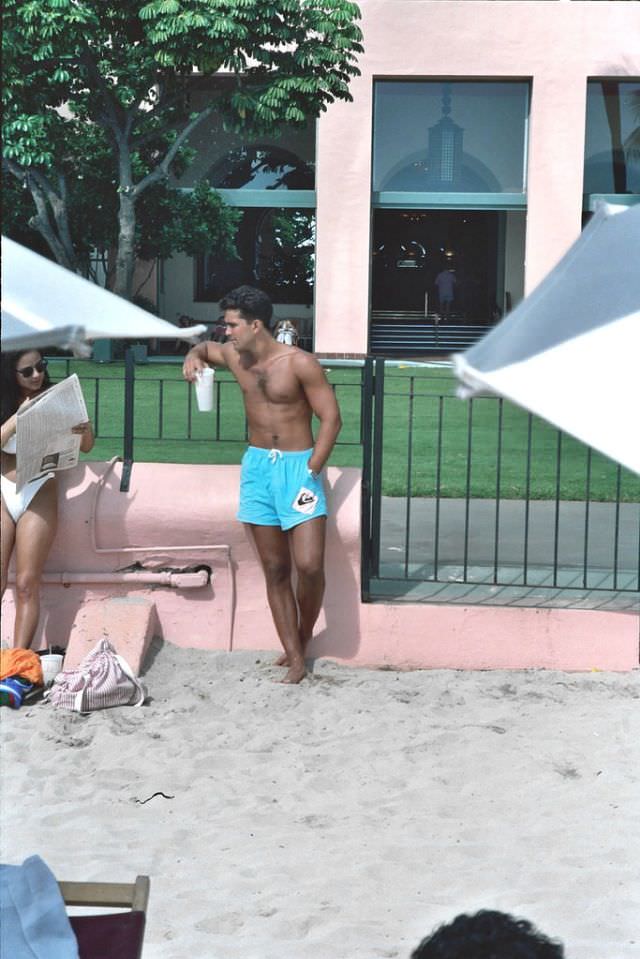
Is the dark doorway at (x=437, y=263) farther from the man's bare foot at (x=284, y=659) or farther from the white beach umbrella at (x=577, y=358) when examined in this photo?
the white beach umbrella at (x=577, y=358)

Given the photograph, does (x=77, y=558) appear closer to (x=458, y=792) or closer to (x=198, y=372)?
(x=198, y=372)

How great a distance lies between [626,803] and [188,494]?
116 inches

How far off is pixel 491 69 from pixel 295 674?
23.0 m

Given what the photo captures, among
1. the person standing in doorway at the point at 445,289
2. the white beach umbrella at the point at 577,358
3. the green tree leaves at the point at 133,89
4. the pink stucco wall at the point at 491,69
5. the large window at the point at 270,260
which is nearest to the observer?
the white beach umbrella at the point at 577,358

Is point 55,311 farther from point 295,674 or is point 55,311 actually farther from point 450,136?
point 450,136

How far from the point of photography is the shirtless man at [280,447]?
21.6 feet

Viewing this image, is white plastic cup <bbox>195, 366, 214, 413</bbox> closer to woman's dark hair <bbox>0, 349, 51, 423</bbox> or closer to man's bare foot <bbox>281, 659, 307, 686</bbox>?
woman's dark hair <bbox>0, 349, 51, 423</bbox>

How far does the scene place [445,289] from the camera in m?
32.2

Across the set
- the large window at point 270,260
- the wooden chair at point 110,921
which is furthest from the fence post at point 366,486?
the large window at point 270,260

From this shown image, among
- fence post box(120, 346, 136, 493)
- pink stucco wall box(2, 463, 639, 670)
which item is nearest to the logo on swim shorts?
pink stucco wall box(2, 463, 639, 670)

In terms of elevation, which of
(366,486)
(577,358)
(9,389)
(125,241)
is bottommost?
(366,486)

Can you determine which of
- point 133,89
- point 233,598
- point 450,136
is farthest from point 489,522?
point 450,136

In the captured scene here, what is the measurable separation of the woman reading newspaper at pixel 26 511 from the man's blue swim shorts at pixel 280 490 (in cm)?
92

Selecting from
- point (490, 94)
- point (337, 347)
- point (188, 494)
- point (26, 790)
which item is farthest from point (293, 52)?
point (26, 790)
